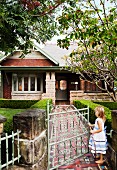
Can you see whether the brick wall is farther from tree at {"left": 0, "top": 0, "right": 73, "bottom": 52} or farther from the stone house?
tree at {"left": 0, "top": 0, "right": 73, "bottom": 52}

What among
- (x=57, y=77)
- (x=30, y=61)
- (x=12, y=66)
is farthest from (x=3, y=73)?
(x=57, y=77)

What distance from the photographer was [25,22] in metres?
5.80

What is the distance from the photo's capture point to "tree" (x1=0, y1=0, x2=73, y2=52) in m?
5.51

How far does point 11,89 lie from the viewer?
63.1 feet

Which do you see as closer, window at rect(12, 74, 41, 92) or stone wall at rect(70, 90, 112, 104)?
stone wall at rect(70, 90, 112, 104)

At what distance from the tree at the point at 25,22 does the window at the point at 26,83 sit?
11.2m

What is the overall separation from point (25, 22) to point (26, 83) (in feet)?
44.9

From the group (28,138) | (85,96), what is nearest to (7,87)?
(85,96)

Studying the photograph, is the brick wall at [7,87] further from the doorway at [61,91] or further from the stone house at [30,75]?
the doorway at [61,91]

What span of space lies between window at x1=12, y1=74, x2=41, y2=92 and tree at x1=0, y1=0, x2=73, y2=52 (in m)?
11.2

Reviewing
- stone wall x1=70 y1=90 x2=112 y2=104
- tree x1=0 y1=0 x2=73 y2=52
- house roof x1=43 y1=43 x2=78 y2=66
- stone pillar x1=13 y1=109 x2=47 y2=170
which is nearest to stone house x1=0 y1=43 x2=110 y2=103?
stone wall x1=70 y1=90 x2=112 y2=104

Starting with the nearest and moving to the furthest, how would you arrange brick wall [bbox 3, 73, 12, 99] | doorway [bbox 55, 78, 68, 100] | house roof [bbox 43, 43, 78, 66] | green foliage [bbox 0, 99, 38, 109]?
green foliage [bbox 0, 99, 38, 109] < brick wall [bbox 3, 73, 12, 99] < house roof [bbox 43, 43, 78, 66] < doorway [bbox 55, 78, 68, 100]

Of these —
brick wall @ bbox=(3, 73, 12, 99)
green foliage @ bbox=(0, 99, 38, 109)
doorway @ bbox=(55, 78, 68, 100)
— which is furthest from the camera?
doorway @ bbox=(55, 78, 68, 100)

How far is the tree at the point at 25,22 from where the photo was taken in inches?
217
